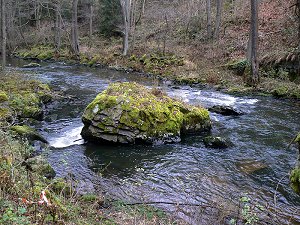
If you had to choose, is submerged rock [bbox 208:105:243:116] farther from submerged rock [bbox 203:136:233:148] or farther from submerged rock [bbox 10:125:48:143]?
submerged rock [bbox 10:125:48:143]

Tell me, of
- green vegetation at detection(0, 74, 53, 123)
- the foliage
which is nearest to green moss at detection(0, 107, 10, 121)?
green vegetation at detection(0, 74, 53, 123)

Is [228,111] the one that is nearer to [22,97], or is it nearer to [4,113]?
[22,97]

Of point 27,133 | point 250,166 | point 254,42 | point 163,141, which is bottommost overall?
point 250,166

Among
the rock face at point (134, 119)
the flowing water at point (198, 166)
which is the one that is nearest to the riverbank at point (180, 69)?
the flowing water at point (198, 166)

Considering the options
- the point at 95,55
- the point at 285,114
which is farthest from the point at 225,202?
the point at 95,55

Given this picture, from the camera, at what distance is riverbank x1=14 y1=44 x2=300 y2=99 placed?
17.2 meters

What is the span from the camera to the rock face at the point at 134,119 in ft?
31.4

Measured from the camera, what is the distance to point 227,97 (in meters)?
16.1

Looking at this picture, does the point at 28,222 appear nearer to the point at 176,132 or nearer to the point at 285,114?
the point at 176,132

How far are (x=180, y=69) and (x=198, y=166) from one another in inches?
586

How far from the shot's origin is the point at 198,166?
8242 mm

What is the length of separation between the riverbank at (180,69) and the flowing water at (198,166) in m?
3.80

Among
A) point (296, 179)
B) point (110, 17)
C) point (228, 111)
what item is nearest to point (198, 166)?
point (296, 179)

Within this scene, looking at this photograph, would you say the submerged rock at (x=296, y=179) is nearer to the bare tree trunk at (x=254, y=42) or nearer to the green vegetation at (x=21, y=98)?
the green vegetation at (x=21, y=98)
